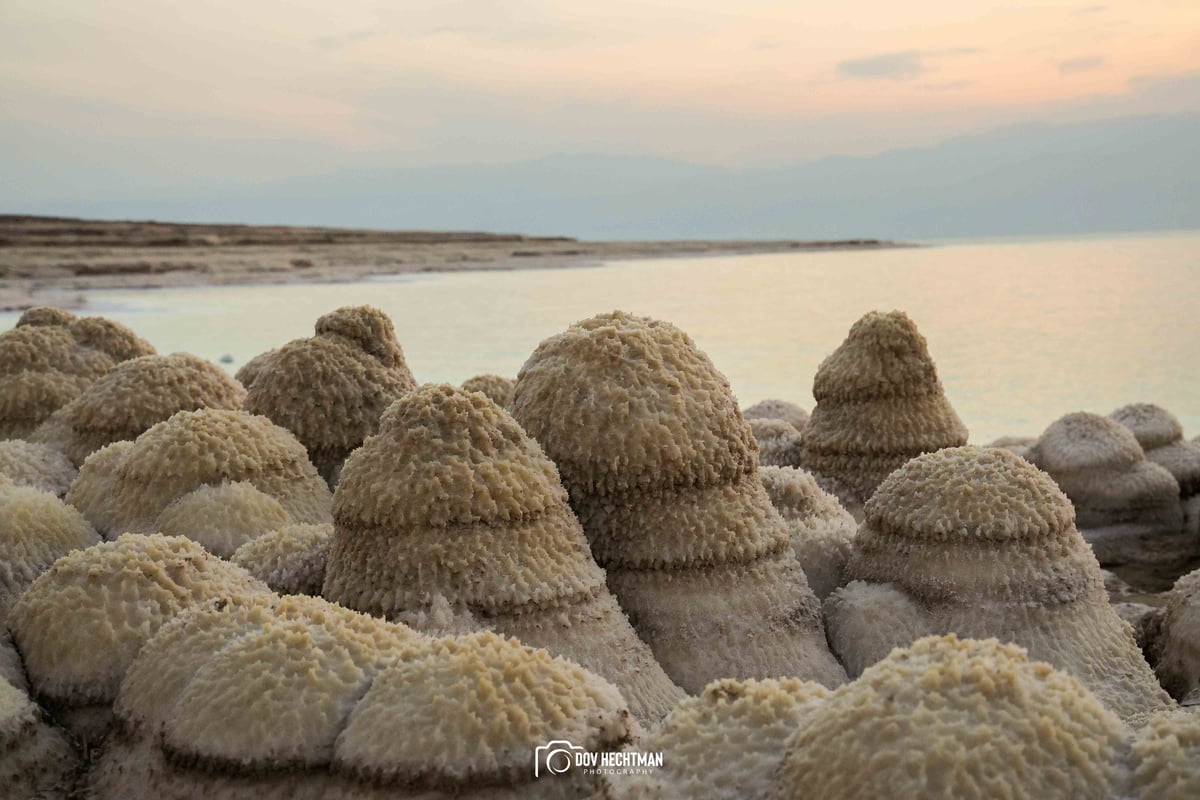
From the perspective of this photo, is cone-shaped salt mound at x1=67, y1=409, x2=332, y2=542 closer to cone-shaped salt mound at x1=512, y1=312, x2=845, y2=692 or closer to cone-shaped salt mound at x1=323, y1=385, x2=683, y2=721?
cone-shaped salt mound at x1=323, y1=385, x2=683, y2=721

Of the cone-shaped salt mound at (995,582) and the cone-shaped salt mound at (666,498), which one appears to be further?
the cone-shaped salt mound at (995,582)

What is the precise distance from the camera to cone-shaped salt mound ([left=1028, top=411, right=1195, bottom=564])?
616cm

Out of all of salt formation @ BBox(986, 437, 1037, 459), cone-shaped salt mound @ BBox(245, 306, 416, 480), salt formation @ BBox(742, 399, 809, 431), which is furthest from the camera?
salt formation @ BBox(986, 437, 1037, 459)

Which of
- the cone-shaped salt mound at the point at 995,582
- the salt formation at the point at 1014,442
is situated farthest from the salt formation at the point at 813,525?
the salt formation at the point at 1014,442

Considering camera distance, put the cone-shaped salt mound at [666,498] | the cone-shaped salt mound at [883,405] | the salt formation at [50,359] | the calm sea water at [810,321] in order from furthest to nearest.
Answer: the calm sea water at [810,321]
the salt formation at [50,359]
the cone-shaped salt mound at [883,405]
the cone-shaped salt mound at [666,498]

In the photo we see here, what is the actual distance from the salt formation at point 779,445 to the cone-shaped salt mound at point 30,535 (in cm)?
240

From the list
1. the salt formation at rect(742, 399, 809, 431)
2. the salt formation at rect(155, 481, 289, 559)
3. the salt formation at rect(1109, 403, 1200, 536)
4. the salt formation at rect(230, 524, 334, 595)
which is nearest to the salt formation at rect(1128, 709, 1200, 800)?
the salt formation at rect(230, 524, 334, 595)

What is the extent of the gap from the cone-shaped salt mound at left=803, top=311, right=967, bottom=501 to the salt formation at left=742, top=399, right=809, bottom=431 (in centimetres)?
163

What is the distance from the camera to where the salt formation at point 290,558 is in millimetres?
2814

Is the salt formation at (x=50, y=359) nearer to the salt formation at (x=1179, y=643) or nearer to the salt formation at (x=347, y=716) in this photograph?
the salt formation at (x=347, y=716)

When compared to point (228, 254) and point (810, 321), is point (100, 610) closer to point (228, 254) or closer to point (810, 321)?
point (810, 321)

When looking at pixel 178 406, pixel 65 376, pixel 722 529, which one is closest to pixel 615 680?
pixel 722 529

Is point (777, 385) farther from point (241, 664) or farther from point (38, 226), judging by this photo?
point (38, 226)

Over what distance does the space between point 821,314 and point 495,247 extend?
35.3 meters
